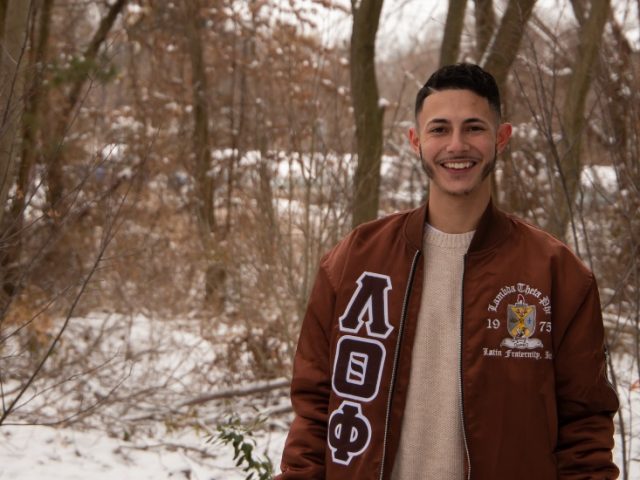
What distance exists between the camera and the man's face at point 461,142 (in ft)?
6.95

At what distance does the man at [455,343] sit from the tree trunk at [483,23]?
207 inches

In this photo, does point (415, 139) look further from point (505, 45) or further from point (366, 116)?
point (366, 116)

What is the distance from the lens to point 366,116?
6473mm

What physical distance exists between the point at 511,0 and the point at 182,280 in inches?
248

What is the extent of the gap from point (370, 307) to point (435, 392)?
256 millimetres

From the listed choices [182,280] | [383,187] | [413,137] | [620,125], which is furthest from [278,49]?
[413,137]

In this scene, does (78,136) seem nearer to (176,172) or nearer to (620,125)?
(176,172)

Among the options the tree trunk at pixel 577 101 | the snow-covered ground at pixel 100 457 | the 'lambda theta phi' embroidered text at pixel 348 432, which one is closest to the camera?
the 'lambda theta phi' embroidered text at pixel 348 432

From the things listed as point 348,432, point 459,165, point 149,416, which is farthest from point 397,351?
point 149,416

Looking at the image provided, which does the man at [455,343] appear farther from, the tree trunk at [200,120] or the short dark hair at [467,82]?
the tree trunk at [200,120]

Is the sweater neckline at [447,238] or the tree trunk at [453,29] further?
the tree trunk at [453,29]

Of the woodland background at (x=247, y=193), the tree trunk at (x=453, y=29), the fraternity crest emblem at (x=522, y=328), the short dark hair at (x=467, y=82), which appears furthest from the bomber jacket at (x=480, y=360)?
the tree trunk at (x=453, y=29)

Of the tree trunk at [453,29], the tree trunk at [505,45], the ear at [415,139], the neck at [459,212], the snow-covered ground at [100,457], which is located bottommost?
the snow-covered ground at [100,457]

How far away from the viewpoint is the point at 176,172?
12.7 m
